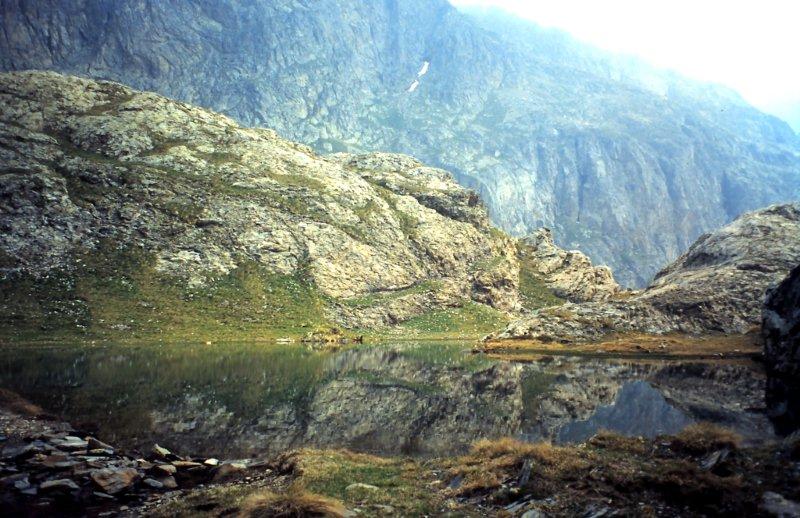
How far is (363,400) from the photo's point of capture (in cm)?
4438

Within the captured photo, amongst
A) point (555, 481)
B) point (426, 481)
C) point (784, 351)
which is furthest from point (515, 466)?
point (784, 351)

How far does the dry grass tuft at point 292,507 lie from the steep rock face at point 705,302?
94.8m

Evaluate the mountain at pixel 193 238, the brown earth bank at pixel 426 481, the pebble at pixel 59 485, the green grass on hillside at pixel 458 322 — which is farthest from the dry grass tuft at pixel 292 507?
the green grass on hillside at pixel 458 322

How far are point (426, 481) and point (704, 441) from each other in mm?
12036

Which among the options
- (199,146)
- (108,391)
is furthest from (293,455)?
(199,146)

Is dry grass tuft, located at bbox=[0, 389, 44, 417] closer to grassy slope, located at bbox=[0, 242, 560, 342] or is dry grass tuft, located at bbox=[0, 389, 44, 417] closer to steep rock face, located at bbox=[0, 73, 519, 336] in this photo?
grassy slope, located at bbox=[0, 242, 560, 342]

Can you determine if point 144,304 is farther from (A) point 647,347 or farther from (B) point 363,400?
(A) point 647,347

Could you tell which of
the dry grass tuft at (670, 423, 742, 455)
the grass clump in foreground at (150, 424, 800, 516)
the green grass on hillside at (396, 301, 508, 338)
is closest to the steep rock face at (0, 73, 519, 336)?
the green grass on hillside at (396, 301, 508, 338)

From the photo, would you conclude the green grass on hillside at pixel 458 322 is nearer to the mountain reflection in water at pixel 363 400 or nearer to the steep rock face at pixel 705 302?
the steep rock face at pixel 705 302

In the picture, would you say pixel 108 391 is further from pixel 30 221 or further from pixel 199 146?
pixel 199 146

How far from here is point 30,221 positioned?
11525 centimetres

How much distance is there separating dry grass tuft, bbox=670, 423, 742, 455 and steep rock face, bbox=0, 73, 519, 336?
107282 mm

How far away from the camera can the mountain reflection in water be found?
1231 inches

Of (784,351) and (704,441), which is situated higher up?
(784,351)
